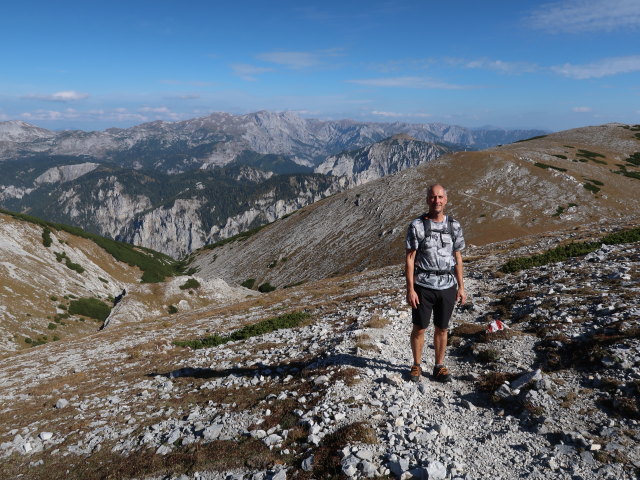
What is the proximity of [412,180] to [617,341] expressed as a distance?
9415 centimetres

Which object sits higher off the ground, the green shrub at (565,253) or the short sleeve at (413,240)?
the short sleeve at (413,240)

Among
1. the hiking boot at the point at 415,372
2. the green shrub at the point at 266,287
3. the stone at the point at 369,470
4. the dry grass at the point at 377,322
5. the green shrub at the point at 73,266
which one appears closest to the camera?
the stone at the point at 369,470

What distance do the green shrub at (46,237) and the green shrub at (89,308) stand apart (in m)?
31.0

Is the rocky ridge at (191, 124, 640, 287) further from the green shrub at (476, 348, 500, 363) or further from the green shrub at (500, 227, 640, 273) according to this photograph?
the green shrub at (476, 348, 500, 363)

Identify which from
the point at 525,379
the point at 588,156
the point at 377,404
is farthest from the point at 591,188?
the point at 377,404

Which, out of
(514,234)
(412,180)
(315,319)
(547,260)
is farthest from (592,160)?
(315,319)

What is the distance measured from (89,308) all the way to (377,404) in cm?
7845

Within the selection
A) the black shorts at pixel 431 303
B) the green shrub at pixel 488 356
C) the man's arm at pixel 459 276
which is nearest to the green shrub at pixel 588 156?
the green shrub at pixel 488 356

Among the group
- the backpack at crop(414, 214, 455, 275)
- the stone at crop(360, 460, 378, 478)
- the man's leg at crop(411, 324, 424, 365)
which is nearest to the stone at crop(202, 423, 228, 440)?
the stone at crop(360, 460, 378, 478)

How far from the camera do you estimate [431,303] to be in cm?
1025

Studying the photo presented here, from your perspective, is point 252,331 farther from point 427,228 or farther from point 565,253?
point 565,253

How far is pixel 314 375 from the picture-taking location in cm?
1181

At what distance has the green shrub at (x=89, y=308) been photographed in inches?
2657

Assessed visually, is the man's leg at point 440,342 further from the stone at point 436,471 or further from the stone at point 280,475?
the stone at point 280,475
